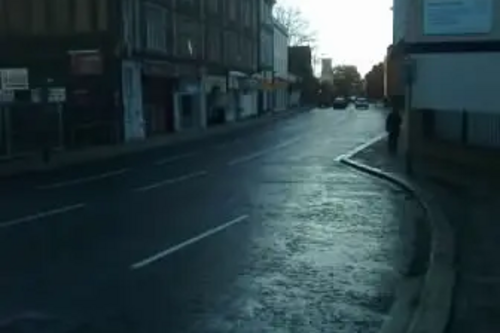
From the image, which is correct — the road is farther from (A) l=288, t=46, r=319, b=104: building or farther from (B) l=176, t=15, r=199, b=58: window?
(A) l=288, t=46, r=319, b=104: building

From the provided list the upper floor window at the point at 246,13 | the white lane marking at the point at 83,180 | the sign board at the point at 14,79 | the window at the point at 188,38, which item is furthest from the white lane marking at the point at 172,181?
the upper floor window at the point at 246,13

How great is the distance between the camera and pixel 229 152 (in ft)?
102

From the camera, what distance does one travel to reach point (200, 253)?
10727 mm

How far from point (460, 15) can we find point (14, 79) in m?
→ 22.6

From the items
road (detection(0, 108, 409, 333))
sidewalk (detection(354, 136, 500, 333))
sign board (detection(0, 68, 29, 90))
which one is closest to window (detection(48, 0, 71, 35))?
sign board (detection(0, 68, 29, 90))

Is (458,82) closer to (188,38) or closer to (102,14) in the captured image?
(102,14)

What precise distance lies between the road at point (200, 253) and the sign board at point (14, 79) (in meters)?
18.6

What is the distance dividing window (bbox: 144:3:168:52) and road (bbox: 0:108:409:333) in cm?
2217

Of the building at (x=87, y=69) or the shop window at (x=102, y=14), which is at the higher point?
the shop window at (x=102, y=14)

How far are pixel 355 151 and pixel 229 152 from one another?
4.66 meters

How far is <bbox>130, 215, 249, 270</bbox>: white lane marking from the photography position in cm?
1007

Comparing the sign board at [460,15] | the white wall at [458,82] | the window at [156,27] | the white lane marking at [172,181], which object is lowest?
the white lane marking at [172,181]

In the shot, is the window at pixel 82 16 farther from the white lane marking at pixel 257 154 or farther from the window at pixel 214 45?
the window at pixel 214 45

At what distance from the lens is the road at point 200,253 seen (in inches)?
303
